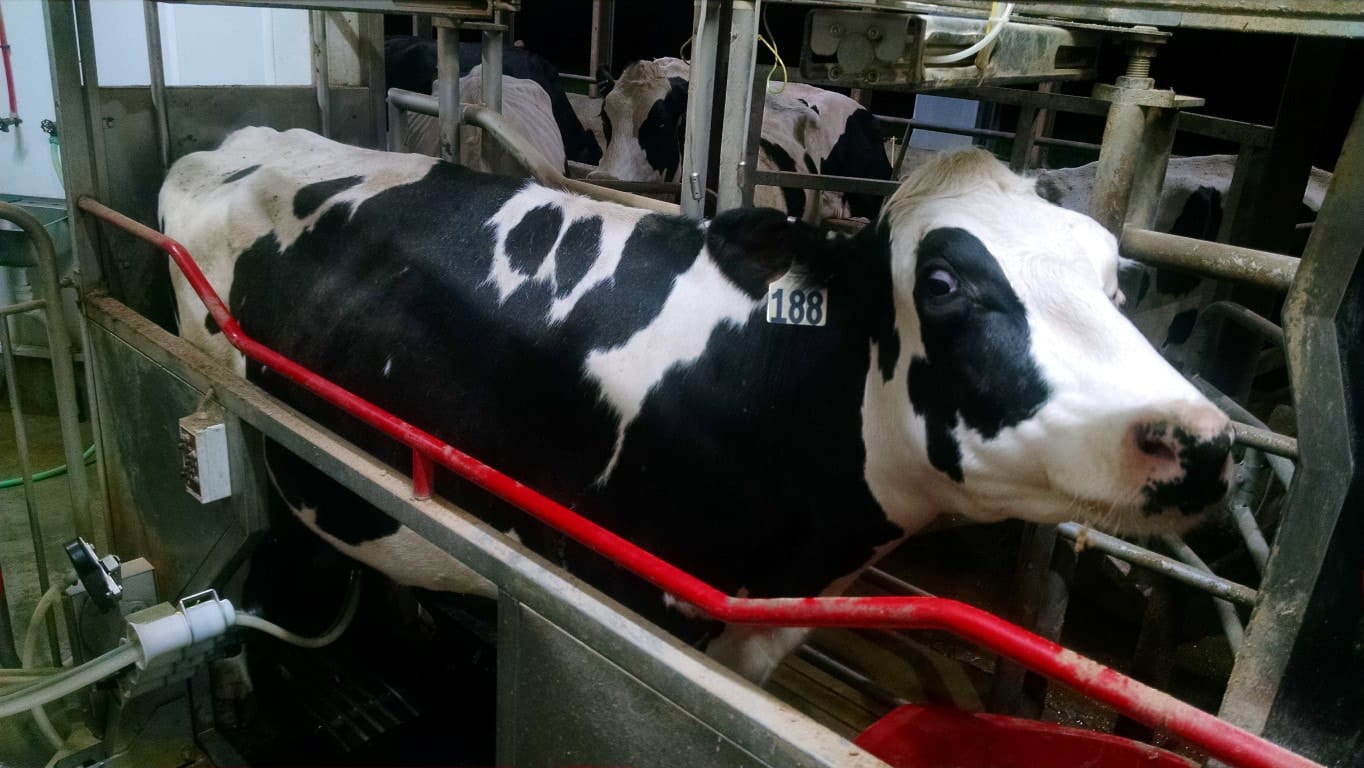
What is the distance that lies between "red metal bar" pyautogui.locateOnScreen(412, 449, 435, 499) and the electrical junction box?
2.25ft

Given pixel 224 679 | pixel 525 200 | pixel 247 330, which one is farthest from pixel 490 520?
pixel 224 679

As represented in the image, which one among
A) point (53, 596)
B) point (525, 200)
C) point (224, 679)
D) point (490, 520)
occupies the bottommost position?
point (224, 679)

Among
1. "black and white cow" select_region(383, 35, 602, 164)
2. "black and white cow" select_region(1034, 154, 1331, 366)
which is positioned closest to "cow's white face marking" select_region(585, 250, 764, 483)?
"black and white cow" select_region(1034, 154, 1331, 366)

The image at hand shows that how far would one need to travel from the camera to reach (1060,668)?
930 mm

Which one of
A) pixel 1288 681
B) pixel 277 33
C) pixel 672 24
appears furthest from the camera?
pixel 672 24

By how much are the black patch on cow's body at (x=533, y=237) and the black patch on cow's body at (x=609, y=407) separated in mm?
50

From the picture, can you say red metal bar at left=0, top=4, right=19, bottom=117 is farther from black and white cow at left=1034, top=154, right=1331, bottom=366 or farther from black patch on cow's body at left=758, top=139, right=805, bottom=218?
black and white cow at left=1034, top=154, right=1331, bottom=366

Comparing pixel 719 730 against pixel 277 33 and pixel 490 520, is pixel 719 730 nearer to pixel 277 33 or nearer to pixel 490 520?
pixel 490 520

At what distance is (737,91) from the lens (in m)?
1.97

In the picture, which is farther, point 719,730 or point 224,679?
point 224,679

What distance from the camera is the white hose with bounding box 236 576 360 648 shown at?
6.35 feet

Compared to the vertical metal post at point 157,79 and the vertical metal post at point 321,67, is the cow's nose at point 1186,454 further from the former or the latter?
the vertical metal post at point 321,67

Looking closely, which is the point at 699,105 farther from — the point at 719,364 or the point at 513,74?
the point at 513,74

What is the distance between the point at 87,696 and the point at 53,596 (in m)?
0.38
